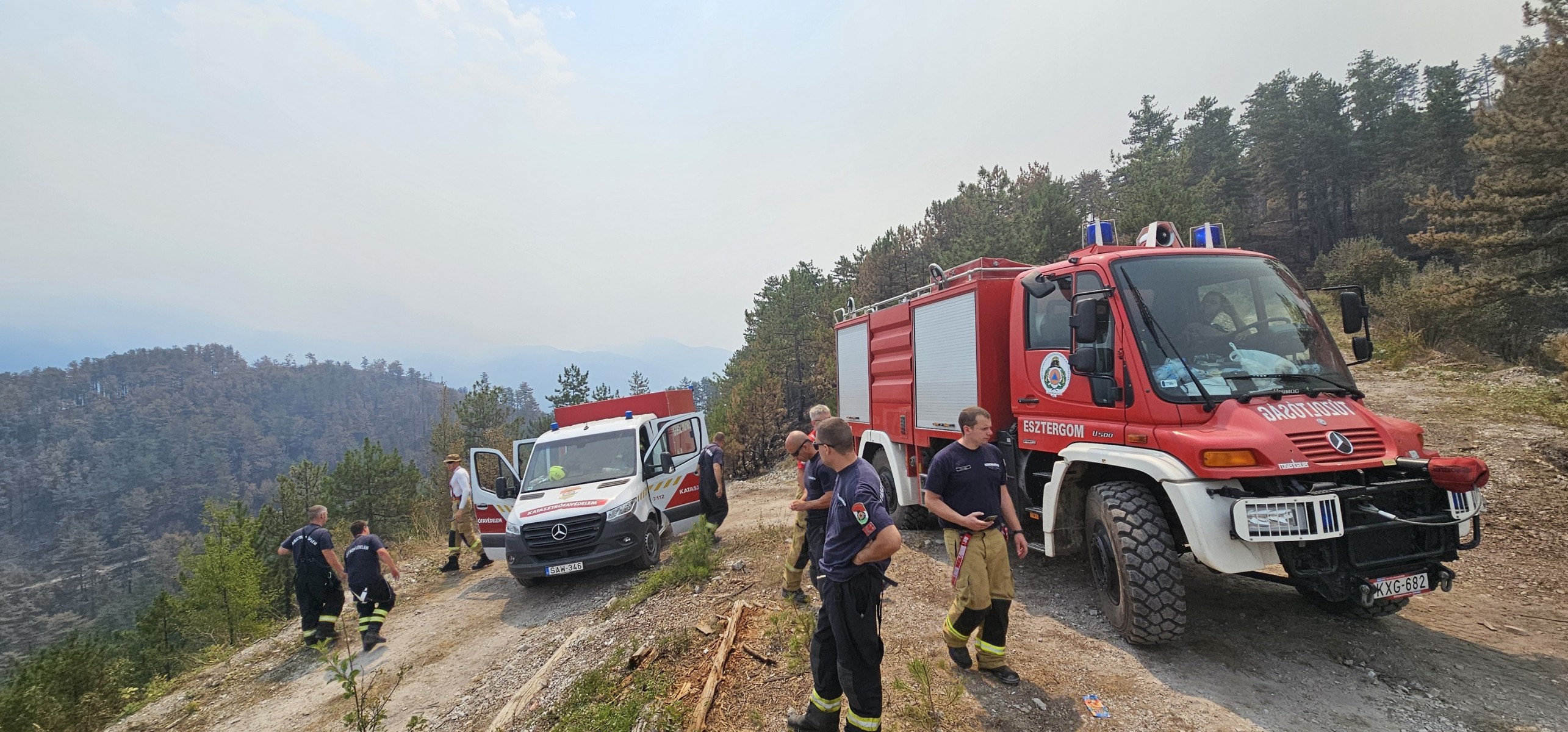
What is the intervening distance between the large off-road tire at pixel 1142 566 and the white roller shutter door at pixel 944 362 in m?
1.74

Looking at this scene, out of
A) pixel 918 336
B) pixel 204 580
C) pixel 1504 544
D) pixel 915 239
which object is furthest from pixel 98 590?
pixel 1504 544

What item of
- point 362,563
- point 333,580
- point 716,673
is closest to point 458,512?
point 333,580

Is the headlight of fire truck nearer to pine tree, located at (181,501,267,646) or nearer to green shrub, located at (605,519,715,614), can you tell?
green shrub, located at (605,519,715,614)

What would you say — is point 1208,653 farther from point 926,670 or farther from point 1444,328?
point 1444,328

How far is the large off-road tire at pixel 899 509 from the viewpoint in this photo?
7.61 metres

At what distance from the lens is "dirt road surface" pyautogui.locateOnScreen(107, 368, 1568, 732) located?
3.47 metres

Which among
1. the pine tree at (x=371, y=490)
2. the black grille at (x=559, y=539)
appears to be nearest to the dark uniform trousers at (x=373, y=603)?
the black grille at (x=559, y=539)

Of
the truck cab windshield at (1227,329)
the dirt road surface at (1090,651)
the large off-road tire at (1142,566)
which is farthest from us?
the truck cab windshield at (1227,329)

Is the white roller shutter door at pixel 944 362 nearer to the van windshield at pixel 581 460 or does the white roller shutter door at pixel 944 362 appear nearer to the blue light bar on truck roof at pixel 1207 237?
the blue light bar on truck roof at pixel 1207 237

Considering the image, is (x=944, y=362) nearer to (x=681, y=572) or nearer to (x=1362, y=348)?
(x=1362, y=348)

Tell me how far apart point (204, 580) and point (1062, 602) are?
21336 millimetres

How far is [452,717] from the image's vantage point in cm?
508

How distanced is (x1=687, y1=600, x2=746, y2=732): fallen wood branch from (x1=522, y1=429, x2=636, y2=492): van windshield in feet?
12.5

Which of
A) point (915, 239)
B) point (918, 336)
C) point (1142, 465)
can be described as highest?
point (915, 239)
